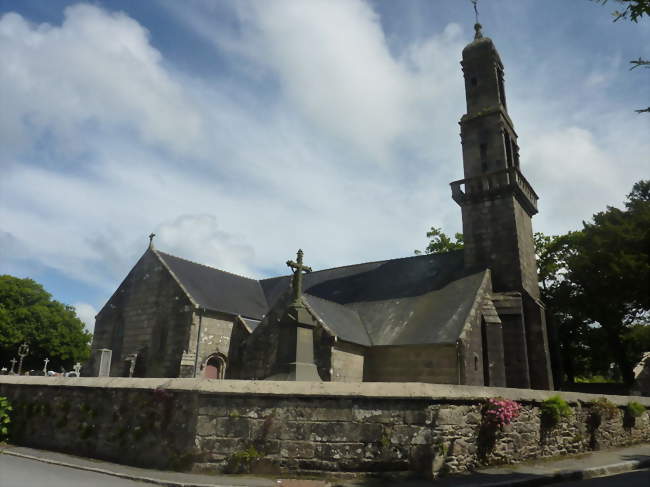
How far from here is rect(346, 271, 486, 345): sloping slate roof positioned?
714 inches

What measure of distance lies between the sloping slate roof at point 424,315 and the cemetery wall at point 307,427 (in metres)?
8.28

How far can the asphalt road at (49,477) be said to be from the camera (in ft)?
23.6

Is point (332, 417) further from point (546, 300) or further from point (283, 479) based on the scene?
point (546, 300)

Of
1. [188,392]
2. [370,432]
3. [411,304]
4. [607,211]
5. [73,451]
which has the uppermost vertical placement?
[607,211]

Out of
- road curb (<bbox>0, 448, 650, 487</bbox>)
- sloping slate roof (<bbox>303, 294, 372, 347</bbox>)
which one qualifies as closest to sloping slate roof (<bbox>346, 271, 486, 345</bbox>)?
sloping slate roof (<bbox>303, 294, 372, 347</bbox>)

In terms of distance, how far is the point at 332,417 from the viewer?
310 inches

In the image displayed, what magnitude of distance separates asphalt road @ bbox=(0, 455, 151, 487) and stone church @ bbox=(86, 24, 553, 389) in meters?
6.68

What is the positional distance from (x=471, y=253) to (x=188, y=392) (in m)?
16.8

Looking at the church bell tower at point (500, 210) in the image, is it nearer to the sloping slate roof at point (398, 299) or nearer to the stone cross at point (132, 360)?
the sloping slate roof at point (398, 299)

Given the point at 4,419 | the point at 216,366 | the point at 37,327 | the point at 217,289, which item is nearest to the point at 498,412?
the point at 4,419

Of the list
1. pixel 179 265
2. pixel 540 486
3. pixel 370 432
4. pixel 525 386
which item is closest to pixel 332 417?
pixel 370 432

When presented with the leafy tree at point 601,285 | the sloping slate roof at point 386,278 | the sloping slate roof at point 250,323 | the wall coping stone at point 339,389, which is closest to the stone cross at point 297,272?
the wall coping stone at point 339,389

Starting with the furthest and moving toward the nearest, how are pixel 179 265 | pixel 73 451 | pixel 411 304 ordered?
pixel 179 265 < pixel 411 304 < pixel 73 451

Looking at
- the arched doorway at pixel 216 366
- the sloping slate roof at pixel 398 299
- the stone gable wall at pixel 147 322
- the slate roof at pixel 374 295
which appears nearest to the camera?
the sloping slate roof at pixel 398 299
